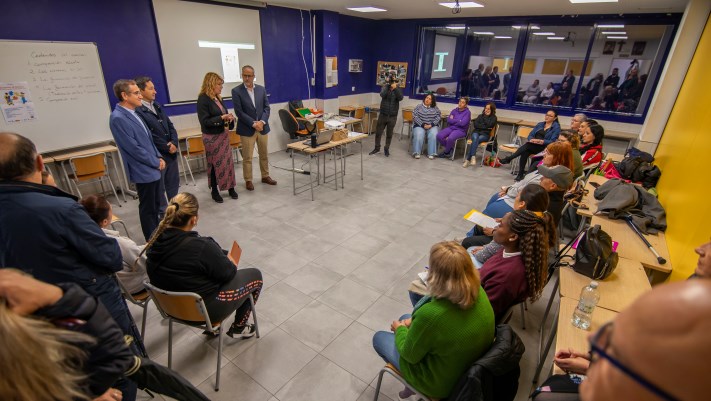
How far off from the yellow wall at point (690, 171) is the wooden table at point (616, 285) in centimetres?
26

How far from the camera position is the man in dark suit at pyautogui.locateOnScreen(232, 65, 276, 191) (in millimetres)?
4973

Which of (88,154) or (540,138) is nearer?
(88,154)

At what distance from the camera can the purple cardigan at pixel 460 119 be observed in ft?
24.1

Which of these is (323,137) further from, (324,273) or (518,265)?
(518,265)

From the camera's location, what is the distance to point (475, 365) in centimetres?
144

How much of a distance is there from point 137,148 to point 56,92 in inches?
89.8

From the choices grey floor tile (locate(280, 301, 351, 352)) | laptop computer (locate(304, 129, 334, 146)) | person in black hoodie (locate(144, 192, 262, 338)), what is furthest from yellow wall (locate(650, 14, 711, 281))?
laptop computer (locate(304, 129, 334, 146))

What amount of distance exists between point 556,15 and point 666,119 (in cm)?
313

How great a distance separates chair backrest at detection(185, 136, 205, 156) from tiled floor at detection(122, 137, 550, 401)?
1.75 feet

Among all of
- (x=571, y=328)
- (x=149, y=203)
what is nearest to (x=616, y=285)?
(x=571, y=328)

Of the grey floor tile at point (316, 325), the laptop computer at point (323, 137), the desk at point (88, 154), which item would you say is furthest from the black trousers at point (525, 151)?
the desk at point (88, 154)

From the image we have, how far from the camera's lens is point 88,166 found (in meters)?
4.50

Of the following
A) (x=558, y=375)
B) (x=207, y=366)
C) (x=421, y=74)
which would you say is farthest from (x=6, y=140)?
(x=421, y=74)

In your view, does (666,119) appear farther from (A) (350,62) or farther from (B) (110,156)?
(B) (110,156)
